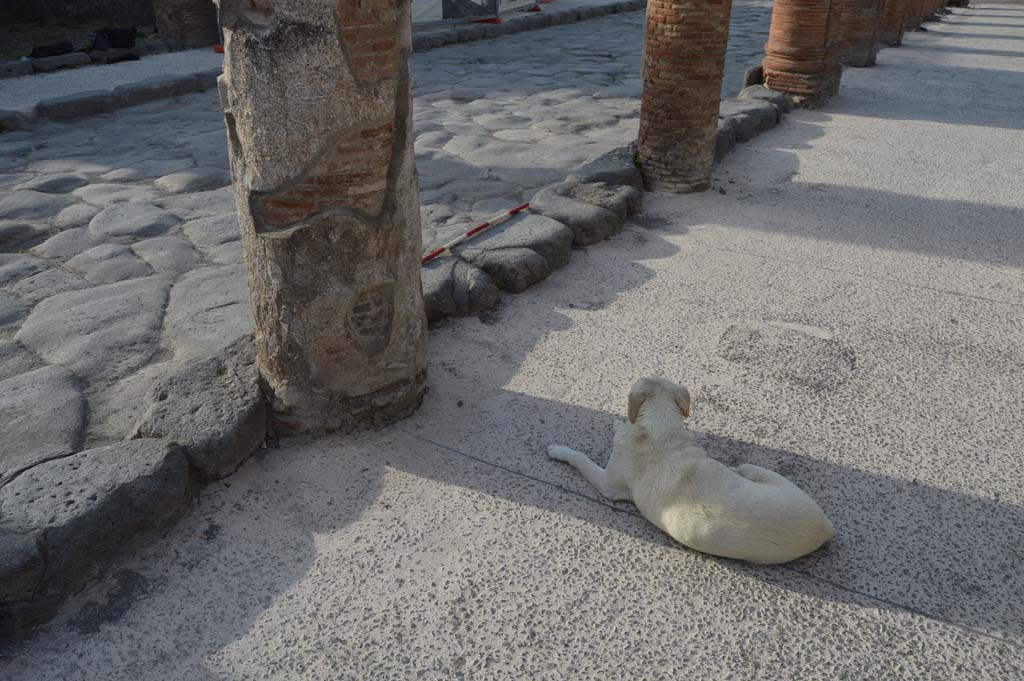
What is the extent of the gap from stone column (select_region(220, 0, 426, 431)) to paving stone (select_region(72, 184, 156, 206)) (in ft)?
8.60

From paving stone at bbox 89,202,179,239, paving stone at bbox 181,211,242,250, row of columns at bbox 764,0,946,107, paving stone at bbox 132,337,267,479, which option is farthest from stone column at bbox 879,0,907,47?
paving stone at bbox 132,337,267,479

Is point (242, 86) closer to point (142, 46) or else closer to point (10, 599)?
point (10, 599)

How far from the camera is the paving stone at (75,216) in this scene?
4.61 m

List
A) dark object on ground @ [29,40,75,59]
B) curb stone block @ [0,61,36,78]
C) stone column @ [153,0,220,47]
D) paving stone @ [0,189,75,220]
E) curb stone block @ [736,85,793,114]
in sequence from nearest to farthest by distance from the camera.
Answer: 1. paving stone @ [0,189,75,220]
2. curb stone block @ [736,85,793,114]
3. curb stone block @ [0,61,36,78]
4. dark object on ground @ [29,40,75,59]
5. stone column @ [153,0,220,47]

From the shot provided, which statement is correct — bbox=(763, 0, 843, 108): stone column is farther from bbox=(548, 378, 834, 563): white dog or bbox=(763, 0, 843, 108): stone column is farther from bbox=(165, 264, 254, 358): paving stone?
bbox=(548, 378, 834, 563): white dog

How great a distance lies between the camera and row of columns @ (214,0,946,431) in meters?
2.46

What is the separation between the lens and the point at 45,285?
12.7ft

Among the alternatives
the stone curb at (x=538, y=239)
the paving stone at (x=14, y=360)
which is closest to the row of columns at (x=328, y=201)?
the stone curb at (x=538, y=239)

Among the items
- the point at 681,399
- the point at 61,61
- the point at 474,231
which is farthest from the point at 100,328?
the point at 61,61

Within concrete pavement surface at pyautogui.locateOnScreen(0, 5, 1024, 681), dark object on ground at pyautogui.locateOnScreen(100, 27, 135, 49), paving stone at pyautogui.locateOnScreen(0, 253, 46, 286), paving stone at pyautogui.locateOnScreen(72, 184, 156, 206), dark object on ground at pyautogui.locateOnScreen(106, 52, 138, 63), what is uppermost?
dark object on ground at pyautogui.locateOnScreen(100, 27, 135, 49)

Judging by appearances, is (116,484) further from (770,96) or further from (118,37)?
(118,37)

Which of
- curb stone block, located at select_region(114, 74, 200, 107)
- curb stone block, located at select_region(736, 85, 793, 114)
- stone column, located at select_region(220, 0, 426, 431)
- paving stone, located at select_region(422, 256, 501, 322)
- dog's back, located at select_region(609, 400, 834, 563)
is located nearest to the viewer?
dog's back, located at select_region(609, 400, 834, 563)

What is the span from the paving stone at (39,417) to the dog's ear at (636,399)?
1.79m

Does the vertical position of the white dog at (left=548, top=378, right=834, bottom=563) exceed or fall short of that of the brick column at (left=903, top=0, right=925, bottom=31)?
it falls short
